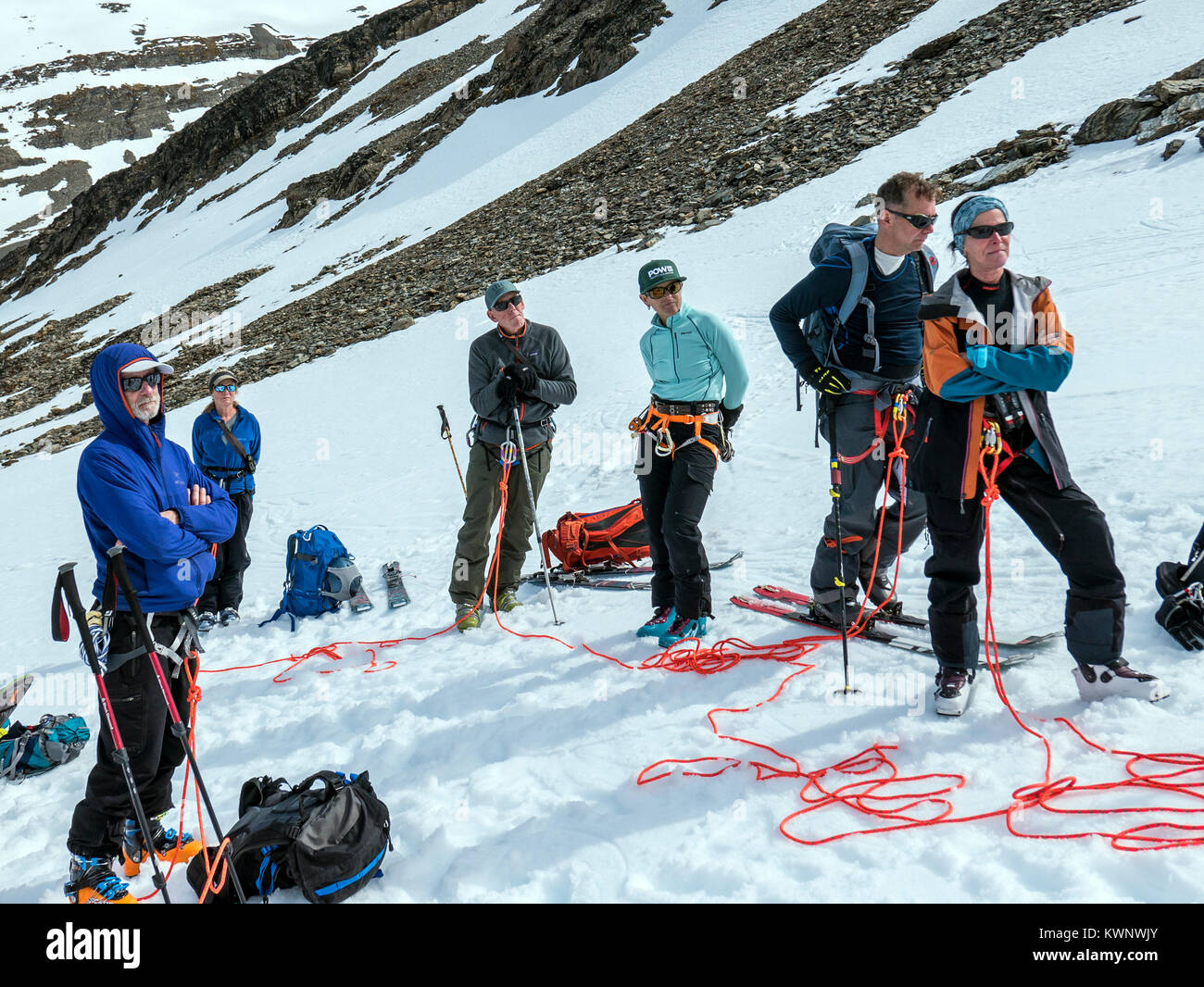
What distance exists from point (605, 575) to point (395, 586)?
6.32 ft

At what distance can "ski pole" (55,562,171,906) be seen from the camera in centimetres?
290

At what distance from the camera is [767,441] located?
875 cm

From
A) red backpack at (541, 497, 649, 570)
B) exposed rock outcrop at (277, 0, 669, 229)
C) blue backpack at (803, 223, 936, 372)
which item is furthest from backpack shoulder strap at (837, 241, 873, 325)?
exposed rock outcrop at (277, 0, 669, 229)

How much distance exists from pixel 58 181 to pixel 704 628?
150 m

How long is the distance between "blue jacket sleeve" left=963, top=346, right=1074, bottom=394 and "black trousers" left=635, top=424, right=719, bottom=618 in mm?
1843

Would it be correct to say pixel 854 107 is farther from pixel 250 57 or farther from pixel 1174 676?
pixel 250 57

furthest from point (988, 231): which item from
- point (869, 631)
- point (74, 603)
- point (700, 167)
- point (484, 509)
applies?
point (700, 167)

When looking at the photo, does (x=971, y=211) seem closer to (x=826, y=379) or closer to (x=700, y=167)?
(x=826, y=379)

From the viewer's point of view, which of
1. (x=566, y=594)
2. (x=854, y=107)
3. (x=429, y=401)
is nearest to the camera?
(x=566, y=594)

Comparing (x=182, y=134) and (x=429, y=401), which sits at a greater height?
(x=182, y=134)

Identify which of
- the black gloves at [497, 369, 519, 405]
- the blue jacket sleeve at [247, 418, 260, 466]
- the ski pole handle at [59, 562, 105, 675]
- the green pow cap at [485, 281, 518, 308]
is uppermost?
the green pow cap at [485, 281, 518, 308]

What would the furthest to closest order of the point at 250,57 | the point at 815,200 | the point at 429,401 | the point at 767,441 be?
the point at 250,57, the point at 815,200, the point at 429,401, the point at 767,441

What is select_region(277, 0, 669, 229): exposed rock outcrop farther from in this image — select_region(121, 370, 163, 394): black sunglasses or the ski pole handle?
the ski pole handle
